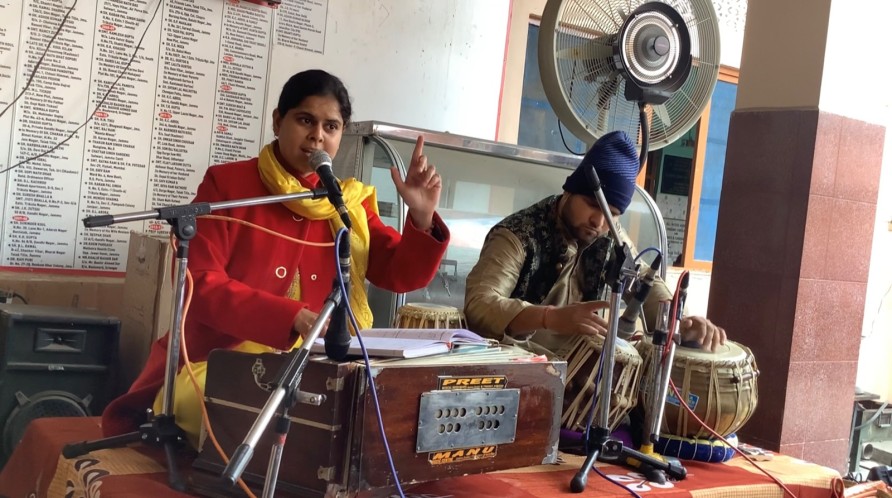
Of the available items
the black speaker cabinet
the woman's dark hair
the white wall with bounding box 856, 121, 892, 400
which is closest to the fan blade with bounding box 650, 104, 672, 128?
the woman's dark hair

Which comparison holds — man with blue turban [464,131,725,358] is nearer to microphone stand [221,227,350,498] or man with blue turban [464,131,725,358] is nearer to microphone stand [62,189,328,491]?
microphone stand [62,189,328,491]

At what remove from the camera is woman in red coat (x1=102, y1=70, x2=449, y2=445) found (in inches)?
77.7

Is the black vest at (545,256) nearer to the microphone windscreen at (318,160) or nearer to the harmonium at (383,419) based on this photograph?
the harmonium at (383,419)

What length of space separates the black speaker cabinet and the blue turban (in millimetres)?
1766

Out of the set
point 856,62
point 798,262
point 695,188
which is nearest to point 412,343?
point 798,262

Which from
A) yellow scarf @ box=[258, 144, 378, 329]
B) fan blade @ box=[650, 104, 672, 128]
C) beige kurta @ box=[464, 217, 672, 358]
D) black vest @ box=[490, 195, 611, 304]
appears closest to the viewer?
yellow scarf @ box=[258, 144, 378, 329]

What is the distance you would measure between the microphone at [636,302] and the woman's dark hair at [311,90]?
2.92 feet

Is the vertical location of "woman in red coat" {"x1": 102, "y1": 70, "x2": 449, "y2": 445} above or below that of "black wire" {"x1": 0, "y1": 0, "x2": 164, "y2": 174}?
below

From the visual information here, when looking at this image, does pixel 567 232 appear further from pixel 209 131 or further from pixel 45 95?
pixel 45 95

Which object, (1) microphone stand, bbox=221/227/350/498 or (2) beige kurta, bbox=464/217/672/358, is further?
(2) beige kurta, bbox=464/217/672/358

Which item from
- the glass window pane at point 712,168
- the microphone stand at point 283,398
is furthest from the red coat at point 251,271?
the glass window pane at point 712,168

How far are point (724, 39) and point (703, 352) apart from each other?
145 inches

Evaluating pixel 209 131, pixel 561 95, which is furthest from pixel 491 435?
pixel 209 131

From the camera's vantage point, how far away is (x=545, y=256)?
265cm
